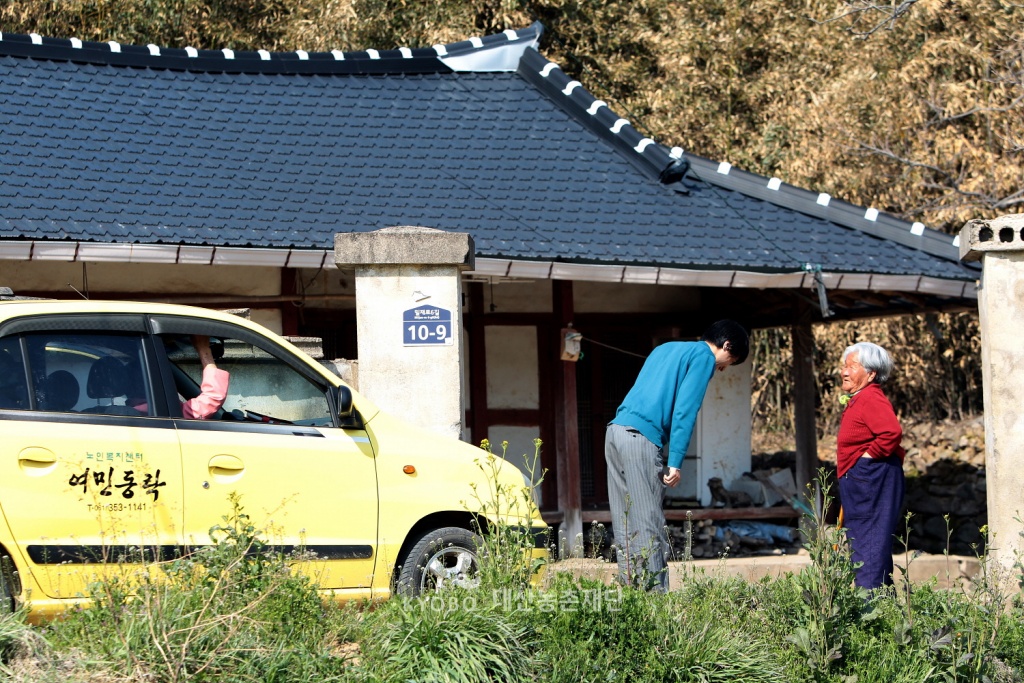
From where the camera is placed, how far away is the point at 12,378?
5.61 meters

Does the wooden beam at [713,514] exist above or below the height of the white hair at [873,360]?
below

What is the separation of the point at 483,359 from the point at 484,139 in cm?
220

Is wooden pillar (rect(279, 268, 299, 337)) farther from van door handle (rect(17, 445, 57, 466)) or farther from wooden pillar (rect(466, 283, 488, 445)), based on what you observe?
van door handle (rect(17, 445, 57, 466))

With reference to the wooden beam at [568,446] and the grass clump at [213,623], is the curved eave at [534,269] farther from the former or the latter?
the grass clump at [213,623]

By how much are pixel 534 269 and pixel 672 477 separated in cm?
403

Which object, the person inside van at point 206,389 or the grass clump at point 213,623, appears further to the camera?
the person inside van at point 206,389

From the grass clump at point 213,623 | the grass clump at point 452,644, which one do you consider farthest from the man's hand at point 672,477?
the grass clump at point 213,623

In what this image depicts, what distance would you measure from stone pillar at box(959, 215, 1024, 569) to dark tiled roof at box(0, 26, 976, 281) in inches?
124

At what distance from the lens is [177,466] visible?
586cm

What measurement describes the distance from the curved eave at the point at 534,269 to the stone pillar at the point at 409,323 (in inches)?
81.4

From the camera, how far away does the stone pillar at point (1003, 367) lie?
23.5 feet

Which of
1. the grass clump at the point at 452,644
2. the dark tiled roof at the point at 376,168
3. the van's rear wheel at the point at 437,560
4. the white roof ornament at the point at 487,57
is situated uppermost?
the white roof ornament at the point at 487,57

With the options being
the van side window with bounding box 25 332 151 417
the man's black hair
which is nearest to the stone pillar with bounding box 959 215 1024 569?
the man's black hair

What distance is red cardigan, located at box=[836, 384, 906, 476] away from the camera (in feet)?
22.5
